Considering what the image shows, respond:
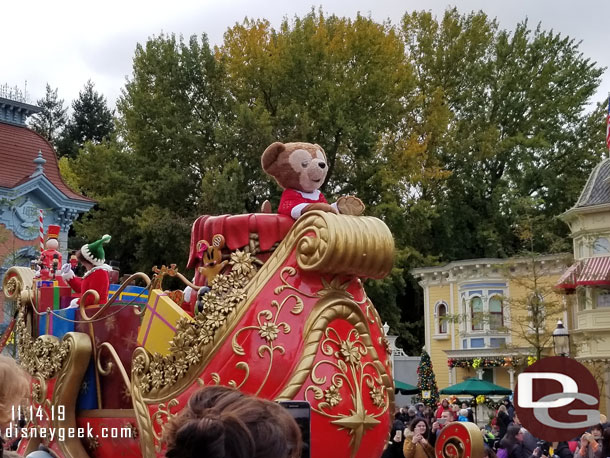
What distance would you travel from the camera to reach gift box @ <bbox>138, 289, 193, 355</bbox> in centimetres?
674

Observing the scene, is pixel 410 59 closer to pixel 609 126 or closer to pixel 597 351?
pixel 609 126

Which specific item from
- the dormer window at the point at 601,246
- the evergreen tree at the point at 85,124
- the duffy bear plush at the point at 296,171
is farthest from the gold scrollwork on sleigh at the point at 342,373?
the evergreen tree at the point at 85,124

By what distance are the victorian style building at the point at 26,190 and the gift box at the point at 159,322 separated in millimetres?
14447

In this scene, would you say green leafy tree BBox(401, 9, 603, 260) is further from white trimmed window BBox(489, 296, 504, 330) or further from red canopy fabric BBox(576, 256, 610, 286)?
red canopy fabric BBox(576, 256, 610, 286)

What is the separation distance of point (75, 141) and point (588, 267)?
1008 inches

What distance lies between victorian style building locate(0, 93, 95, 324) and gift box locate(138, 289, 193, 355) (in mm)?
14447

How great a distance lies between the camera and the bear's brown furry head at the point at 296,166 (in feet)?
22.6

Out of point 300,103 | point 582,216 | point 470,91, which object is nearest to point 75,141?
point 300,103

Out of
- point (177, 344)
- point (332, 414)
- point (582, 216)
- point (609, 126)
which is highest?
point (609, 126)

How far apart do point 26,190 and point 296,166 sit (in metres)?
18.2

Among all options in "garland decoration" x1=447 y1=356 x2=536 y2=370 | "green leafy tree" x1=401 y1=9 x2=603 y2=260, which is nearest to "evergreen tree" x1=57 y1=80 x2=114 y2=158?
"green leafy tree" x1=401 y1=9 x2=603 y2=260

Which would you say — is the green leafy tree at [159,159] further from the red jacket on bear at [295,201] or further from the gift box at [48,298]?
the red jacket on bear at [295,201]

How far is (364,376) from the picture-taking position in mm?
6148

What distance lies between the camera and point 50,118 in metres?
46.0
